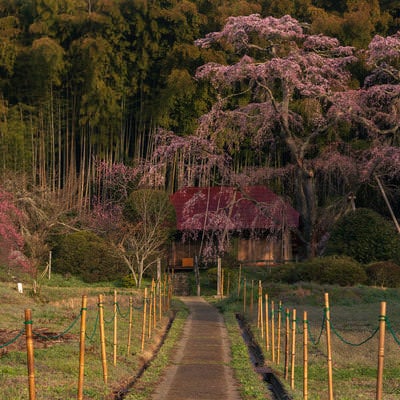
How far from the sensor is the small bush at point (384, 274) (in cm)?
A: 2902

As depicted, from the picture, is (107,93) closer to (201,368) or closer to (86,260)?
(86,260)

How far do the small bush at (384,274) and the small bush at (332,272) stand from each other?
480 millimetres

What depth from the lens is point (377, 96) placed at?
111ft

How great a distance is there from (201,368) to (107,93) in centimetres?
2899

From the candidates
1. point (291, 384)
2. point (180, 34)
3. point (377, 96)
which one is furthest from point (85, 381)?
point (180, 34)

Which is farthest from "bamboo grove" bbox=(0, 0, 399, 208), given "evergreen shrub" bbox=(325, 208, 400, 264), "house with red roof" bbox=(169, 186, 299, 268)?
"evergreen shrub" bbox=(325, 208, 400, 264)

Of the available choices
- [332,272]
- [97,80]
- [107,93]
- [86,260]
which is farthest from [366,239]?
[97,80]

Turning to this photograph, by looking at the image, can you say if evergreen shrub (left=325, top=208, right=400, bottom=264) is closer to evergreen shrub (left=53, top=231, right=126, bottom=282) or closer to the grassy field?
the grassy field

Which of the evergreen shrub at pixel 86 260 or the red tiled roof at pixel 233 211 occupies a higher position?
the red tiled roof at pixel 233 211

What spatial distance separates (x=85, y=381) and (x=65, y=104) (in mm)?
33022

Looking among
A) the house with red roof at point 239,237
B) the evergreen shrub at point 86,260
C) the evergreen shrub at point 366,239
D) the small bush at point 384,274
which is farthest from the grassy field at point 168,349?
the house with red roof at point 239,237

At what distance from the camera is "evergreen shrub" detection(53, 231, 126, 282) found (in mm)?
37938

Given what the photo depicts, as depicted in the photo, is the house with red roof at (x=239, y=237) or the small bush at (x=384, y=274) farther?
the house with red roof at (x=239, y=237)

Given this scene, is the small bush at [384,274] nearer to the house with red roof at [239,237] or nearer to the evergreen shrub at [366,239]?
Result: the evergreen shrub at [366,239]
